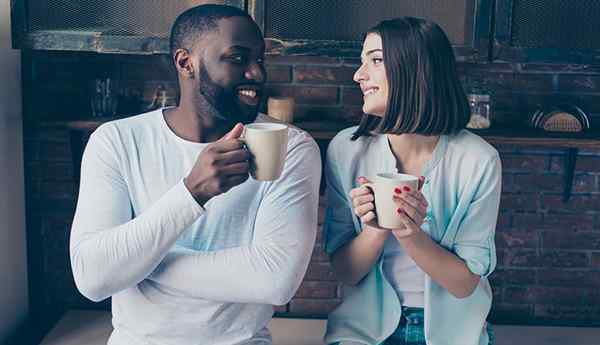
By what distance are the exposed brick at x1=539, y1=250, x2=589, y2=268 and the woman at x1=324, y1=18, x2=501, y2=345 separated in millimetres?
1000

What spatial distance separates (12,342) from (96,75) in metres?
0.90

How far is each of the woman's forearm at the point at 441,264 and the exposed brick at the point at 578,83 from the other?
3.82 ft

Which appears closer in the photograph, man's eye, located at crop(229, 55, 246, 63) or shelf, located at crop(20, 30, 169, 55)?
man's eye, located at crop(229, 55, 246, 63)

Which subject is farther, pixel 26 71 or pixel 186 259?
pixel 26 71

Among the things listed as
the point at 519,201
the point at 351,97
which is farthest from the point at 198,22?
the point at 519,201

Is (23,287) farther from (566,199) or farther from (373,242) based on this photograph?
(566,199)

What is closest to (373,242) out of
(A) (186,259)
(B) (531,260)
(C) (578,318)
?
(A) (186,259)

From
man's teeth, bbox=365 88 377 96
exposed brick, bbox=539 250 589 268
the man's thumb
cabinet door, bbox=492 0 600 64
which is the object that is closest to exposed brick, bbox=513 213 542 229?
exposed brick, bbox=539 250 589 268

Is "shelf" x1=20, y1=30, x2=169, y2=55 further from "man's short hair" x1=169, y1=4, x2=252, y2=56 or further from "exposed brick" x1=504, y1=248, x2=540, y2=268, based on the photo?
"exposed brick" x1=504, y1=248, x2=540, y2=268

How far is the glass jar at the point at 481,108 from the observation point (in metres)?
2.23

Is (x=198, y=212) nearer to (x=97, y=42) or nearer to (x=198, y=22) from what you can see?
(x=198, y=22)

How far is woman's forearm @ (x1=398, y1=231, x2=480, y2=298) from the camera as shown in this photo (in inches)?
54.2

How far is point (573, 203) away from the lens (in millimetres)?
2449

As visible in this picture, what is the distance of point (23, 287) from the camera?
2.37 m
